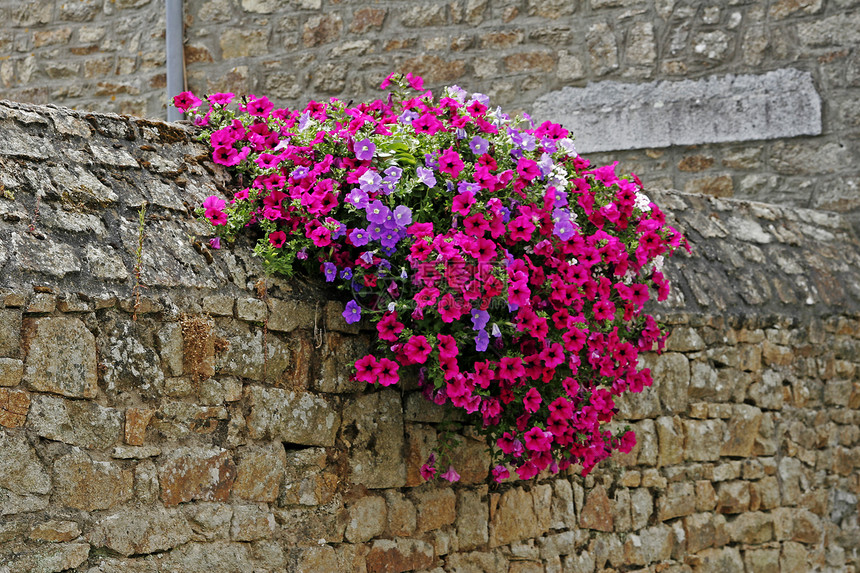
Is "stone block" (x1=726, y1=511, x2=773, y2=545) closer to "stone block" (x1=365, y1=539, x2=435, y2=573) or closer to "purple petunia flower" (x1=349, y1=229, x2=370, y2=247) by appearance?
"stone block" (x1=365, y1=539, x2=435, y2=573)

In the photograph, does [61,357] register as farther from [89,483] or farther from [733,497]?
[733,497]

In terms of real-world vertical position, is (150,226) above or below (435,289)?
above

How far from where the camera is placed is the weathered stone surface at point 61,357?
2.11 meters

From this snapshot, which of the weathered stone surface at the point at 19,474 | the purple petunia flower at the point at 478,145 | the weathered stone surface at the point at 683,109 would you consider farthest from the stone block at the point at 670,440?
the weathered stone surface at the point at 19,474

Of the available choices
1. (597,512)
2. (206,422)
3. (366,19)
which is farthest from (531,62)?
(206,422)

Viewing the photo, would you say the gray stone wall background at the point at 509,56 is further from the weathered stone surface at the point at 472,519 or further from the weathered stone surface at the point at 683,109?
the weathered stone surface at the point at 472,519

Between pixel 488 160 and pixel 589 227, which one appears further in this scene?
pixel 589 227

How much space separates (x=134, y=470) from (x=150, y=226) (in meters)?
0.64

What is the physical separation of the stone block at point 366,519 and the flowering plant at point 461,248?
17cm

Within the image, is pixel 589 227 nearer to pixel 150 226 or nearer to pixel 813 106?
pixel 150 226

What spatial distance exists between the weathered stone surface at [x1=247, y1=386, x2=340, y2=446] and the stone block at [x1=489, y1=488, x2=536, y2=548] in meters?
0.74

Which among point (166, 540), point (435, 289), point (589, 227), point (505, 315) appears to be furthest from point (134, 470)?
point (589, 227)

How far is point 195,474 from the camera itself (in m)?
2.39

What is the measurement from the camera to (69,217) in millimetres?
2338
